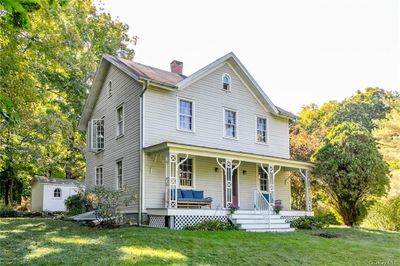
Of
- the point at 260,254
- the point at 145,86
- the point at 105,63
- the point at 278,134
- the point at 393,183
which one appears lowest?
the point at 260,254

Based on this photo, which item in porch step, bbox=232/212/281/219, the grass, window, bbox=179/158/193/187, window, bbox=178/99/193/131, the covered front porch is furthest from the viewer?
window, bbox=178/99/193/131

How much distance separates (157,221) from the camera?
14.7m

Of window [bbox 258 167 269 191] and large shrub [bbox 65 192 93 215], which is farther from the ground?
window [bbox 258 167 269 191]

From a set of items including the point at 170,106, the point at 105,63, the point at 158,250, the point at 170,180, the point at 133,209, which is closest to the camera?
the point at 158,250

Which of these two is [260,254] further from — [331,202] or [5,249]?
[331,202]

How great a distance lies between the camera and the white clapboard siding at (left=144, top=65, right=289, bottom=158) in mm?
16203

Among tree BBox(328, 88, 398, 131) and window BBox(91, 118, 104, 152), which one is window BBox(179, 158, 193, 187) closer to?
window BBox(91, 118, 104, 152)

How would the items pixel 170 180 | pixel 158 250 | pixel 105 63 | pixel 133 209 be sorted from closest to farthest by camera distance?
pixel 158 250
pixel 170 180
pixel 133 209
pixel 105 63

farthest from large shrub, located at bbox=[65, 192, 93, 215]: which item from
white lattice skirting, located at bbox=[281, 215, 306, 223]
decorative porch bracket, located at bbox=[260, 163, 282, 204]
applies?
white lattice skirting, located at bbox=[281, 215, 306, 223]

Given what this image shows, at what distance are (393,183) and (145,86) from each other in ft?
45.4

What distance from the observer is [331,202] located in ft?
65.3

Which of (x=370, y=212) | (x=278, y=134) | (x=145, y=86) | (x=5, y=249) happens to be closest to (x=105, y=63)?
(x=145, y=86)

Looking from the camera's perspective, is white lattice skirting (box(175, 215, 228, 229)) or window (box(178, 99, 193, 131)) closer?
white lattice skirting (box(175, 215, 228, 229))

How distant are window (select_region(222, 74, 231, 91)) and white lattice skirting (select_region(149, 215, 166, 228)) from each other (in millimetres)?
7274
